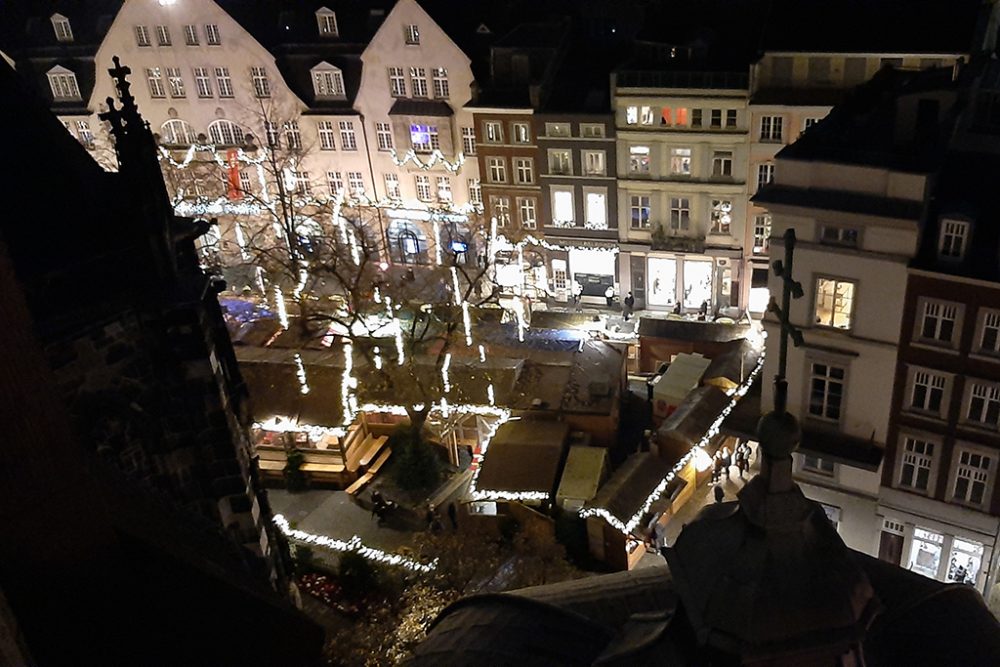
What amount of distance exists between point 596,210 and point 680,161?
5.40 m

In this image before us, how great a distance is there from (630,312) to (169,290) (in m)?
34.4

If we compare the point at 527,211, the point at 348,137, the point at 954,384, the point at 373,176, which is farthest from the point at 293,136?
the point at 954,384

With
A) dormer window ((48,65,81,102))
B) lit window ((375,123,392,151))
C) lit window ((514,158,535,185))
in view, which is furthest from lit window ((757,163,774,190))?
dormer window ((48,65,81,102))

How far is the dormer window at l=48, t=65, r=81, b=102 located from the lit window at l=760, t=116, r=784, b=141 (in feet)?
135

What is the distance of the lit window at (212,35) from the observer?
2066 inches

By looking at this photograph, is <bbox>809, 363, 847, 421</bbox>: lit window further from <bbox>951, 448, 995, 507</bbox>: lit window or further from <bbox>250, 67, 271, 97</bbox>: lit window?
<bbox>250, 67, 271, 97</bbox>: lit window

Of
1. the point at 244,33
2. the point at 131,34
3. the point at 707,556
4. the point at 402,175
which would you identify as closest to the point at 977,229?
the point at 707,556

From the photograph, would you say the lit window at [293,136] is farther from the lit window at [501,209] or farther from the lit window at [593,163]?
the lit window at [593,163]

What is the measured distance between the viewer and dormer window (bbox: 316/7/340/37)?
51.7 metres

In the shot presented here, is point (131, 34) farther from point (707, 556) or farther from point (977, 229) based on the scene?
point (707, 556)

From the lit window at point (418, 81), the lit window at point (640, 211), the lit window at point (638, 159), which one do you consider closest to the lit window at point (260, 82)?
the lit window at point (418, 81)

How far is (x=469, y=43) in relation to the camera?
161 feet

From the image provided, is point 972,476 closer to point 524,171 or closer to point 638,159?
point 638,159

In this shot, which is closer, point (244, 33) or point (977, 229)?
point (977, 229)
